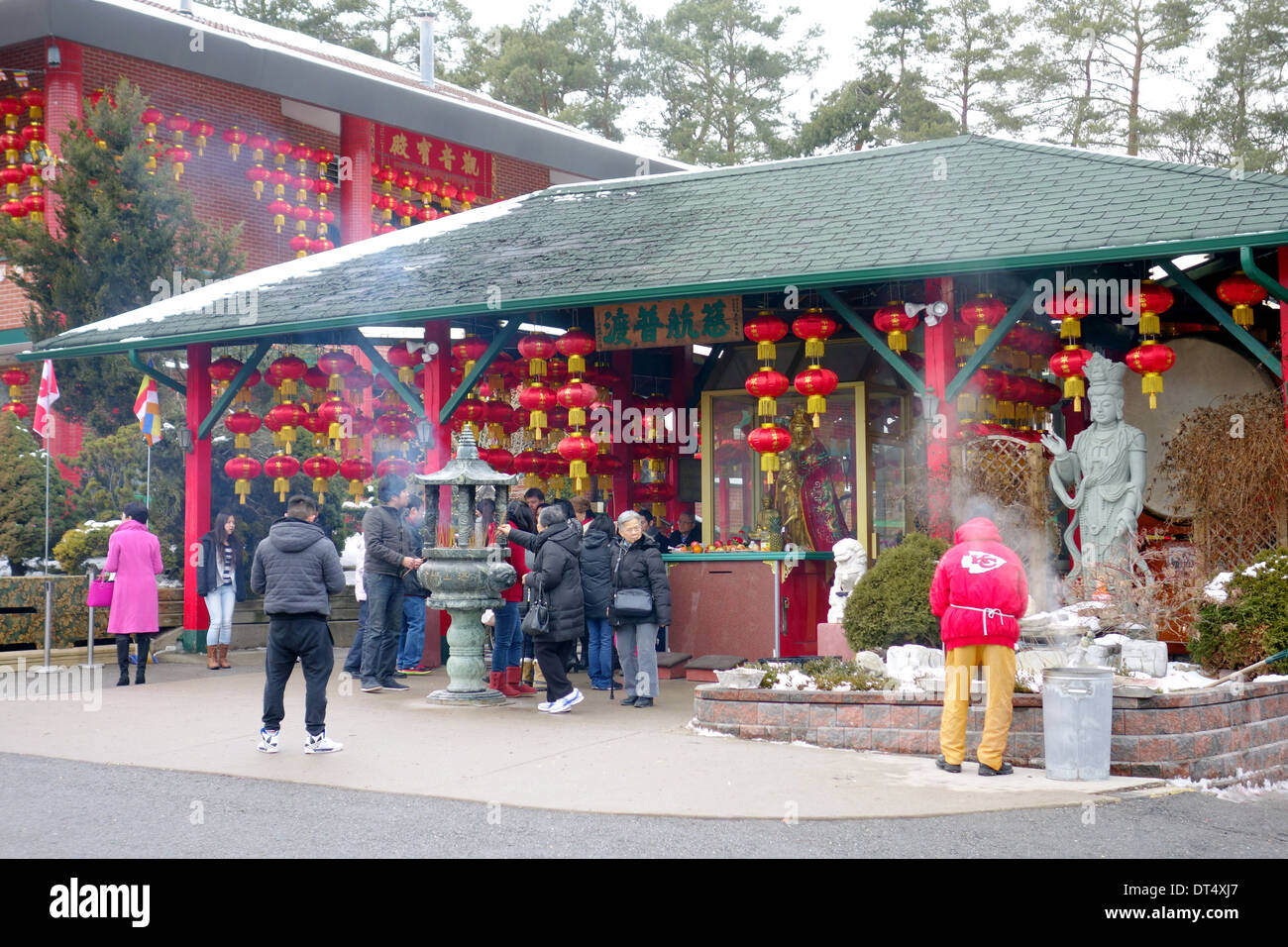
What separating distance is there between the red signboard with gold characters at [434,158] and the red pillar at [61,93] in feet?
20.0

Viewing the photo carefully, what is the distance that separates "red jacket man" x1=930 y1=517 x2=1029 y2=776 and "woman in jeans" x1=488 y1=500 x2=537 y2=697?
4.52m

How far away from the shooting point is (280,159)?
77.6 ft

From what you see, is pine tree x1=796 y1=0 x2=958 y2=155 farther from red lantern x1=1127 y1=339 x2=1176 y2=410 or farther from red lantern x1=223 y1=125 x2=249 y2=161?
red lantern x1=1127 y1=339 x2=1176 y2=410

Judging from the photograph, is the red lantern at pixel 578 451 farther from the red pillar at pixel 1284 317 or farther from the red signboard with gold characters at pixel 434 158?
the red signboard with gold characters at pixel 434 158

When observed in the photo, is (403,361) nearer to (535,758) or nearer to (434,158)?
(535,758)

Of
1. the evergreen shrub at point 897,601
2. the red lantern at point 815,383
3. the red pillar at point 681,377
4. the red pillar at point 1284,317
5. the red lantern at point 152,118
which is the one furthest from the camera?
the red lantern at point 152,118

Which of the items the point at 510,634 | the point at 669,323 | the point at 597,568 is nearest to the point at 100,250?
the point at 669,323

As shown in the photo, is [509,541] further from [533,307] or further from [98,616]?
[98,616]

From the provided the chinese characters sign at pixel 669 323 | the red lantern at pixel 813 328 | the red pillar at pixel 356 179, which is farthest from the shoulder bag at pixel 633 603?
the red pillar at pixel 356 179

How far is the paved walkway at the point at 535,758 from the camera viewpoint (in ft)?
24.2

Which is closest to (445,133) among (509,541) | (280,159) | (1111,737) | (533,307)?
(280,159)

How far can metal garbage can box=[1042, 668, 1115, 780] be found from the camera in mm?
7977

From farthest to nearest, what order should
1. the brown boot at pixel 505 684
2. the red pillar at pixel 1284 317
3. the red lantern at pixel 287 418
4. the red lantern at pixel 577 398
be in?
1. the red lantern at pixel 287 418
2. the red lantern at pixel 577 398
3. the brown boot at pixel 505 684
4. the red pillar at pixel 1284 317

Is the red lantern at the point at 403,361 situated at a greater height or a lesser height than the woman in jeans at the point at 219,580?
greater
